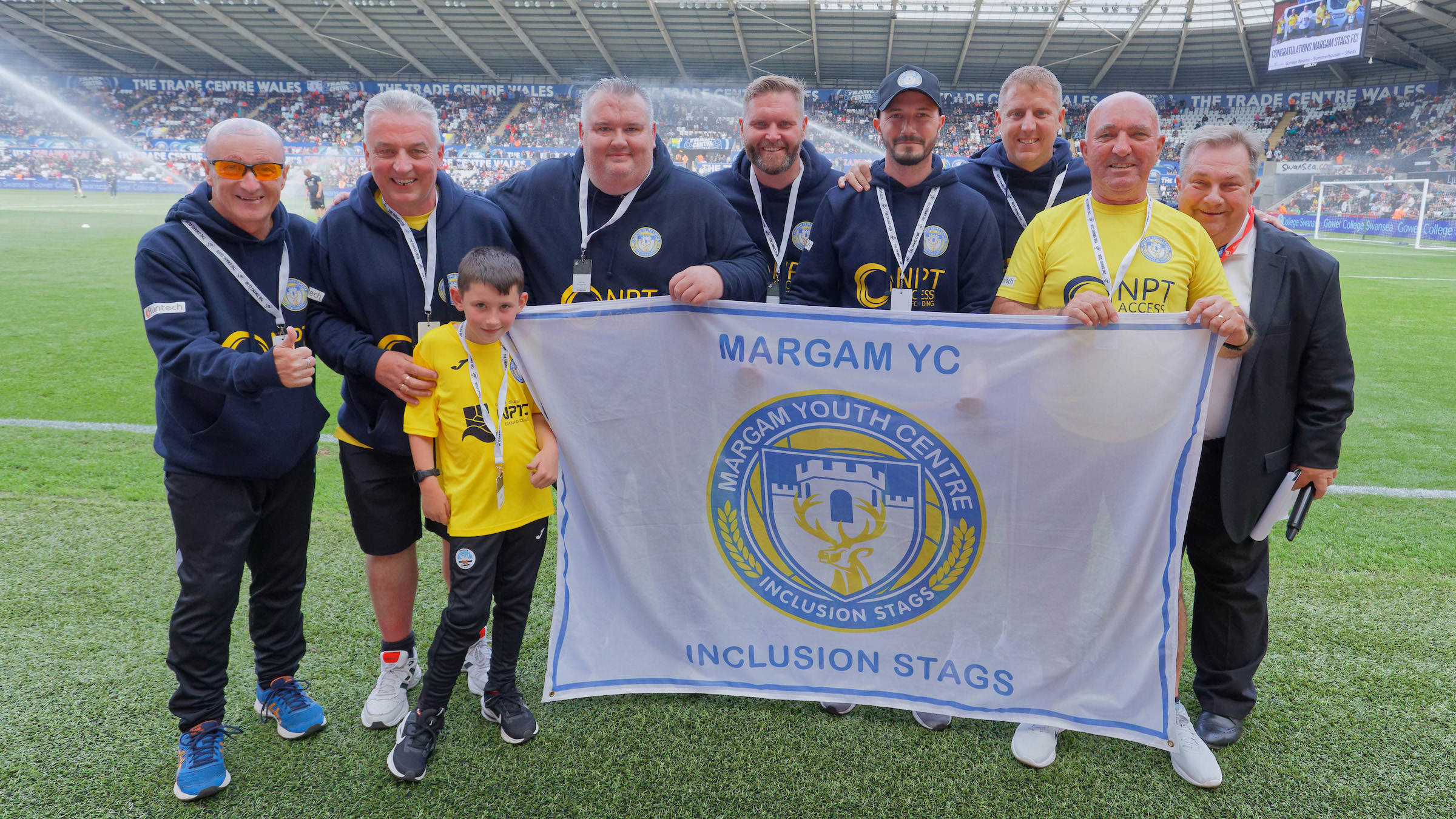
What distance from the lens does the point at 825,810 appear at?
2309 mm

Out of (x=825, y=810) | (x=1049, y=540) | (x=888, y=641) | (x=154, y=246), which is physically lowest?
(x=825, y=810)

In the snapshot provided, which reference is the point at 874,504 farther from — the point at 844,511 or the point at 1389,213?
the point at 1389,213

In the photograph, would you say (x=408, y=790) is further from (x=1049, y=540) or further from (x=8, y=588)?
(x=8, y=588)

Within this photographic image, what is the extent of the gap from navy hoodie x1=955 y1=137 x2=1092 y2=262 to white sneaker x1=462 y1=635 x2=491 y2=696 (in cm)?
245

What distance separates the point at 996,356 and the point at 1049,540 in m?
0.57

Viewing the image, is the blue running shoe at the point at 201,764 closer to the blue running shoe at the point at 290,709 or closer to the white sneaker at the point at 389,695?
the blue running shoe at the point at 290,709

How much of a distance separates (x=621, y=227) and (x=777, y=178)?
2.72 ft

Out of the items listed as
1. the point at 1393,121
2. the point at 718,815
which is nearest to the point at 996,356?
the point at 718,815

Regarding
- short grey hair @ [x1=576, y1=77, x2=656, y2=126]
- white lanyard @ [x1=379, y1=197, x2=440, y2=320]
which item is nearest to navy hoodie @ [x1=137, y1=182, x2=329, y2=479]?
white lanyard @ [x1=379, y1=197, x2=440, y2=320]

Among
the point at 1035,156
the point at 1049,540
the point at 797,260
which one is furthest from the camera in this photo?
the point at 797,260

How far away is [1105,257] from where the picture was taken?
245cm

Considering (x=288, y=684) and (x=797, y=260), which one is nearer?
(x=288, y=684)

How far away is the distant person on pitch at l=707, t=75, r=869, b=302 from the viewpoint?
3166 millimetres

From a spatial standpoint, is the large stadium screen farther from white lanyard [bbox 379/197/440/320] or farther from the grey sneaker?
white lanyard [bbox 379/197/440/320]
